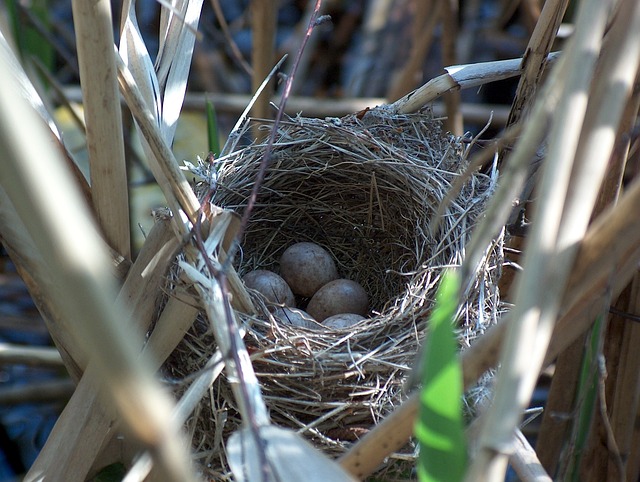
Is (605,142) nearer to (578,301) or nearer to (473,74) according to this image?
(578,301)

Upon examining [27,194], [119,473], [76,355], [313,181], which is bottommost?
[119,473]

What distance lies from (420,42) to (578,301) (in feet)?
4.23

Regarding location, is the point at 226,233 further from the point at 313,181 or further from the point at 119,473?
the point at 313,181

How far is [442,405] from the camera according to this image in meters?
0.41

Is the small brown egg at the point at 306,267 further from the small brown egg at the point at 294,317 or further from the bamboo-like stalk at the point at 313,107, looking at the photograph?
the bamboo-like stalk at the point at 313,107

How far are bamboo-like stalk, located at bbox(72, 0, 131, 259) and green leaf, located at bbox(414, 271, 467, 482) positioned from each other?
0.41m

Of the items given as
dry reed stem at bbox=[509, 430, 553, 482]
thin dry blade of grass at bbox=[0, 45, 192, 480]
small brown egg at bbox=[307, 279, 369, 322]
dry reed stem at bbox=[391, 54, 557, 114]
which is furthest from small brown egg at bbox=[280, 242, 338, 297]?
thin dry blade of grass at bbox=[0, 45, 192, 480]

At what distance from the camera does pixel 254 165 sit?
3.64ft

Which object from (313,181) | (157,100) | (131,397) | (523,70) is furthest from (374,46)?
(131,397)

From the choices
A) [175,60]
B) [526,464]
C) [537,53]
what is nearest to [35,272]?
[175,60]

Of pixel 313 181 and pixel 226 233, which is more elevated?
pixel 313 181

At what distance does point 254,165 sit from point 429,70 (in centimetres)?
168

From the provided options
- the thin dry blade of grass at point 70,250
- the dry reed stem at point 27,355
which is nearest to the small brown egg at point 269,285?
the dry reed stem at point 27,355

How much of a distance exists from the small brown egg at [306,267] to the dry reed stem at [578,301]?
0.67 meters
